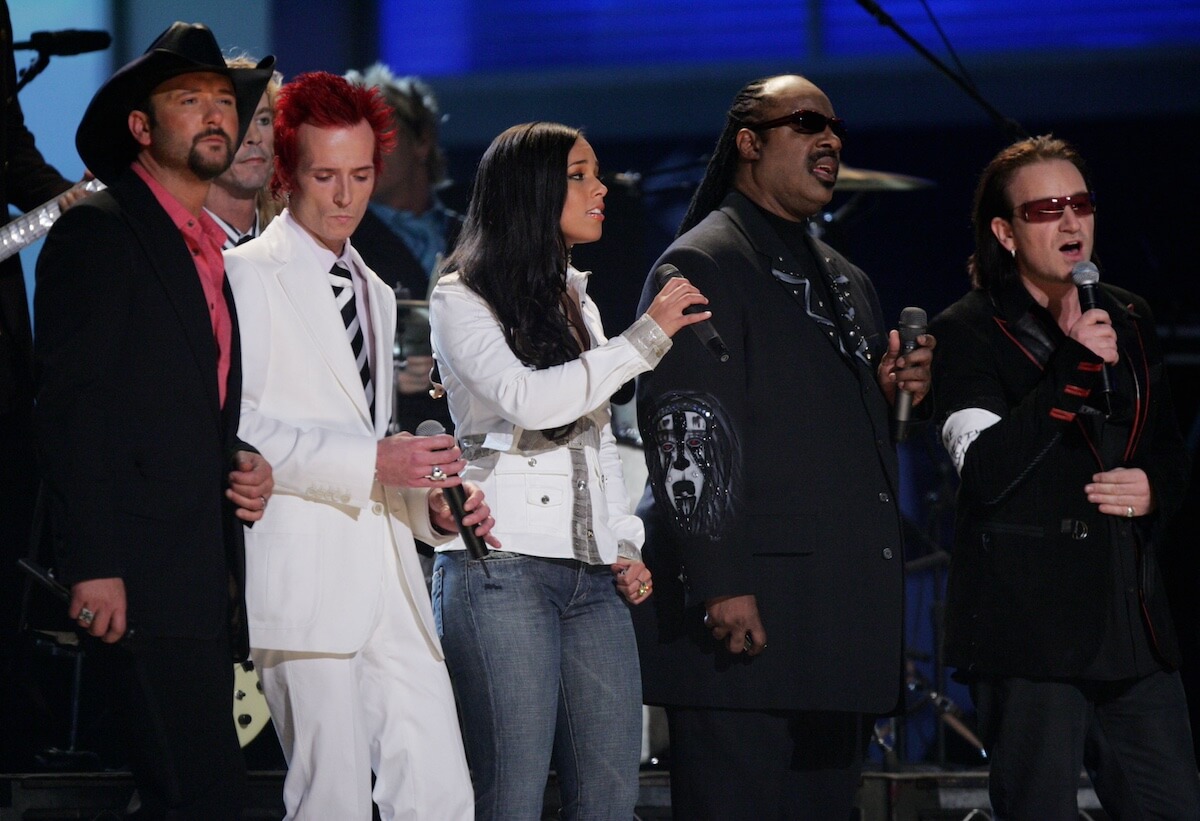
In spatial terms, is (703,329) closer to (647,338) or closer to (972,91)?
(647,338)

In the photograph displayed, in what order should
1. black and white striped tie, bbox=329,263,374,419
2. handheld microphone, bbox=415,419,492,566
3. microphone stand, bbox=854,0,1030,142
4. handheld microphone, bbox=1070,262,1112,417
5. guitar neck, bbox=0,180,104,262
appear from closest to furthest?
handheld microphone, bbox=415,419,492,566, black and white striped tie, bbox=329,263,374,419, handheld microphone, bbox=1070,262,1112,417, guitar neck, bbox=0,180,104,262, microphone stand, bbox=854,0,1030,142

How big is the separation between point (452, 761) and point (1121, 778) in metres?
1.40

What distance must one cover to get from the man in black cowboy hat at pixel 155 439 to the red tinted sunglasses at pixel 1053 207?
175 centimetres

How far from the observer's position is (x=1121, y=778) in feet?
10.6

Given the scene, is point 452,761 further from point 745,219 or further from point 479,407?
point 745,219

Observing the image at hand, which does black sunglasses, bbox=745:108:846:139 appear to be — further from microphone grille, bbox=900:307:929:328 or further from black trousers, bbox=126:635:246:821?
black trousers, bbox=126:635:246:821

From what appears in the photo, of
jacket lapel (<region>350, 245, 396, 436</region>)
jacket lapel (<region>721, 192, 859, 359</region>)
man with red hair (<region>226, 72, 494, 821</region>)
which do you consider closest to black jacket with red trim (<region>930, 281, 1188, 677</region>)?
jacket lapel (<region>721, 192, 859, 359</region>)

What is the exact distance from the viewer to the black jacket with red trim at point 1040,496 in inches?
125

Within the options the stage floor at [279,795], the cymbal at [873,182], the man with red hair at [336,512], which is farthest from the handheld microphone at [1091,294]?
the cymbal at [873,182]

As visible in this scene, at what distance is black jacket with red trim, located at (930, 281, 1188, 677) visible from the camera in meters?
3.17

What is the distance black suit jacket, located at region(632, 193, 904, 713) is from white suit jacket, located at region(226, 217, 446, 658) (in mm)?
558

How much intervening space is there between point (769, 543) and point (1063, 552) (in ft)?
2.01

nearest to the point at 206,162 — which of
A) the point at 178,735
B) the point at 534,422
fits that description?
the point at 534,422

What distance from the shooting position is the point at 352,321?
9.91ft
